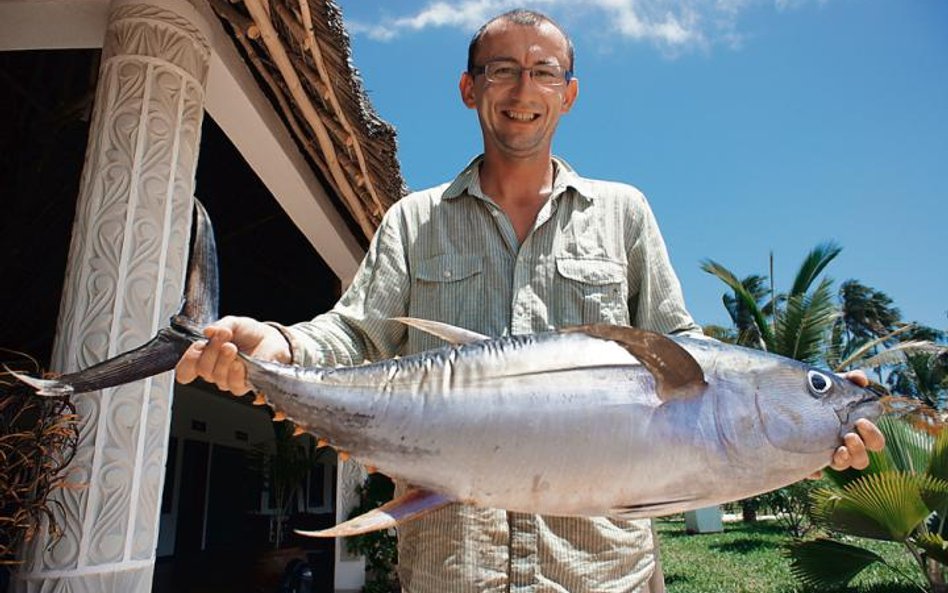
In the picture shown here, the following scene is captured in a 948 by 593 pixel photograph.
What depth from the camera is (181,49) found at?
153 inches

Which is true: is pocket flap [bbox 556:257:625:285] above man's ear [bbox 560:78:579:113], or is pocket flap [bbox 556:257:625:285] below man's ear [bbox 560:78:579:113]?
below

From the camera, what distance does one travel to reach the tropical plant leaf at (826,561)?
25.1ft

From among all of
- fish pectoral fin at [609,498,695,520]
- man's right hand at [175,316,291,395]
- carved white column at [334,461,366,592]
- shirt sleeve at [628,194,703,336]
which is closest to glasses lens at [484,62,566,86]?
shirt sleeve at [628,194,703,336]

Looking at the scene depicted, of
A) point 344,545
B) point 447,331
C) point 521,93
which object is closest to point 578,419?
point 447,331

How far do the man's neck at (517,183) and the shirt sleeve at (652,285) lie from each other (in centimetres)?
27

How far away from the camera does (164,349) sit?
1469 millimetres

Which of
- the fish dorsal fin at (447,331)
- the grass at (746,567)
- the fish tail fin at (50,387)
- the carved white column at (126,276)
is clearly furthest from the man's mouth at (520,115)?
the grass at (746,567)

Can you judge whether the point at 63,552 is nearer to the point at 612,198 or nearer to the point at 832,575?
the point at 612,198

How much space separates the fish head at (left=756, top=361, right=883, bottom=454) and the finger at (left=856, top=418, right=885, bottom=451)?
0.5 inches

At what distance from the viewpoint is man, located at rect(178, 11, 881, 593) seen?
1600mm

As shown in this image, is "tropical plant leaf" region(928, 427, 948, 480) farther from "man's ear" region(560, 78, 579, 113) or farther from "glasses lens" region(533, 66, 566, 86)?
"glasses lens" region(533, 66, 566, 86)

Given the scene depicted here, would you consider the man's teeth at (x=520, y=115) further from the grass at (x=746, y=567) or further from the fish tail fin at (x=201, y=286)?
the grass at (x=746, y=567)

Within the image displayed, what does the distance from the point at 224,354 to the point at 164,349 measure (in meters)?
0.16

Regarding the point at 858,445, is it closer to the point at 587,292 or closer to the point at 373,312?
the point at 587,292
